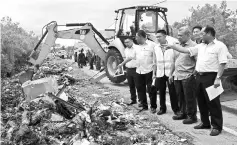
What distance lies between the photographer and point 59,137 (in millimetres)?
4414

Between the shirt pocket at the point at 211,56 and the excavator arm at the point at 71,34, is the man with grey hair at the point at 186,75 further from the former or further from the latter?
the excavator arm at the point at 71,34

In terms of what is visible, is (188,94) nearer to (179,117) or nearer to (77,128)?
(179,117)

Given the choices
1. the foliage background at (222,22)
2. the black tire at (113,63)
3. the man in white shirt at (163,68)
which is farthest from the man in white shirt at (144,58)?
the foliage background at (222,22)

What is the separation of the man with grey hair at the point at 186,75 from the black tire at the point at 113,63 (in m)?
4.68

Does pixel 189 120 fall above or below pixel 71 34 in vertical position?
below

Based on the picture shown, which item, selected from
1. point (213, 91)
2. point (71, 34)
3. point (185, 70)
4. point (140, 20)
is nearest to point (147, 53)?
point (185, 70)

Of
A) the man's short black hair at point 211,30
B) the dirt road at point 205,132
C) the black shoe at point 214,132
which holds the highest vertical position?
the man's short black hair at point 211,30

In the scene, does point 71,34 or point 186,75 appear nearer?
point 186,75

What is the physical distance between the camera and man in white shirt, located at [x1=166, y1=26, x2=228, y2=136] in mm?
4090

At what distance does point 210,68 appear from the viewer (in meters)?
Answer: 4.21

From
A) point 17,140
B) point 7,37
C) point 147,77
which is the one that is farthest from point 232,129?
point 7,37

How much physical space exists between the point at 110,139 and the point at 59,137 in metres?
0.88

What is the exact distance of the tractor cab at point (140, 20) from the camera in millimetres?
9387

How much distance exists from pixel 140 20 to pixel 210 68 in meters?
5.54
